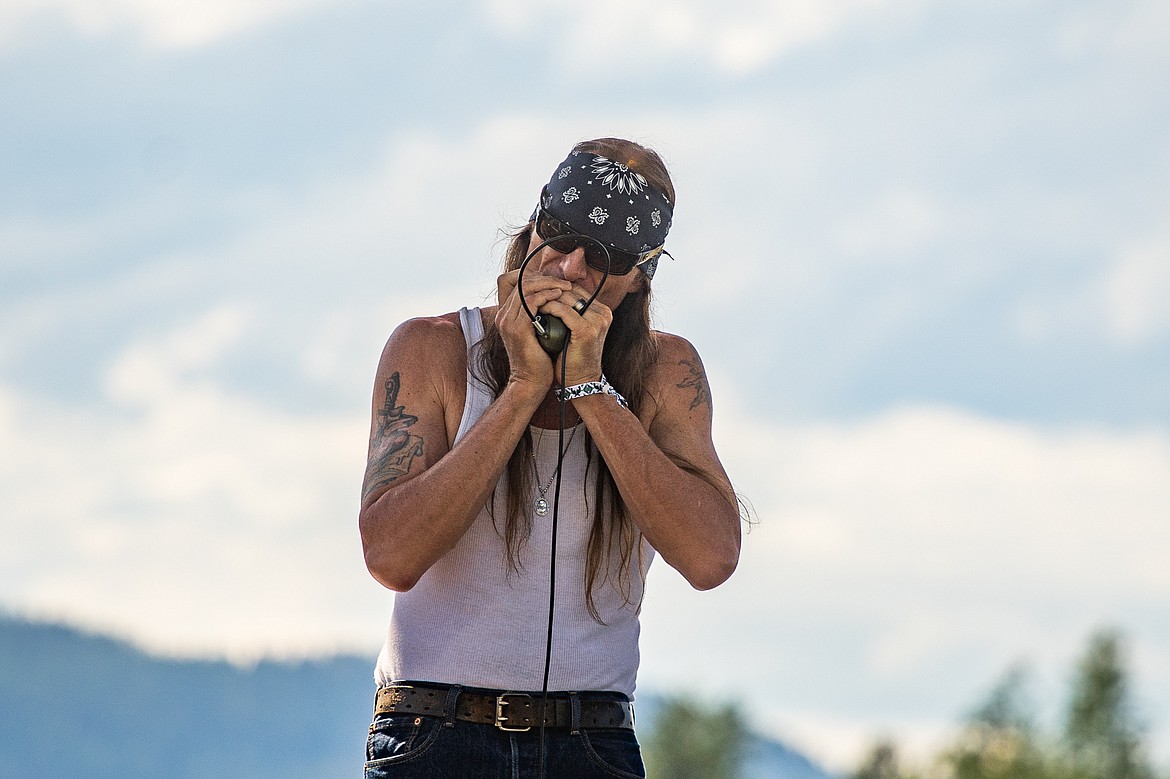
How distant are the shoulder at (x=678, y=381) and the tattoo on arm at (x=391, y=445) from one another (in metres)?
0.76

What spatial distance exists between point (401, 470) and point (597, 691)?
2.70 ft

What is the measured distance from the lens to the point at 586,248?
4.82m

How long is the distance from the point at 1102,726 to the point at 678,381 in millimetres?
77186

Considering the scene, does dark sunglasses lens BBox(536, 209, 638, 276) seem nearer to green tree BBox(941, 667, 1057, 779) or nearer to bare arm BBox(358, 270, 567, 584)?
bare arm BBox(358, 270, 567, 584)

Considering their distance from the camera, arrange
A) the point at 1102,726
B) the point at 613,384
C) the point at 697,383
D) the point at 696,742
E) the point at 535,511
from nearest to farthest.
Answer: the point at 535,511 → the point at 613,384 → the point at 697,383 → the point at 1102,726 → the point at 696,742

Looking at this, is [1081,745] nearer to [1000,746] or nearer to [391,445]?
[1000,746]

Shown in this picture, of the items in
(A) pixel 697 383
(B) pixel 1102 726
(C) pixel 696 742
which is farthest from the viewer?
(C) pixel 696 742

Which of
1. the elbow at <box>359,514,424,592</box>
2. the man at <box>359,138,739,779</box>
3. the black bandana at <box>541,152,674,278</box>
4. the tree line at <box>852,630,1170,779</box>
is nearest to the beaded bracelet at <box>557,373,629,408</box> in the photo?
the man at <box>359,138,739,779</box>

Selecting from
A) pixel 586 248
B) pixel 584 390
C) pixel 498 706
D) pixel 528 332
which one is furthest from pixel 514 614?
pixel 586 248

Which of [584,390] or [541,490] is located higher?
[584,390]

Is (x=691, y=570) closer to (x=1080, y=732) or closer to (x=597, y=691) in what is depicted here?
(x=597, y=691)

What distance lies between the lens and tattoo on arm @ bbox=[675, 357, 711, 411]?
4984 millimetres

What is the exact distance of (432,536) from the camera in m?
4.37

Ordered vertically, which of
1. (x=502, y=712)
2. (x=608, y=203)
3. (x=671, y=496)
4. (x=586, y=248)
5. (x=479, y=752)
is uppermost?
(x=608, y=203)
